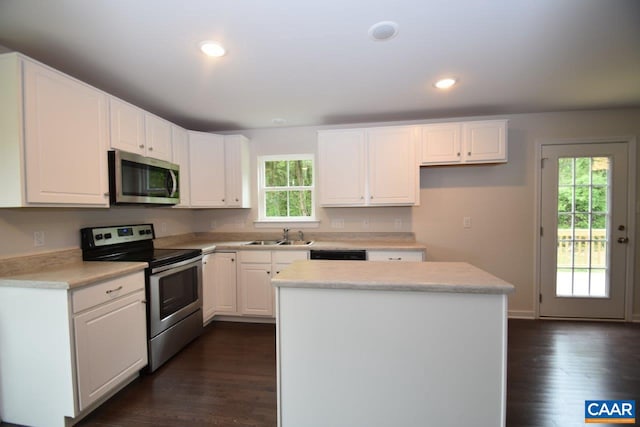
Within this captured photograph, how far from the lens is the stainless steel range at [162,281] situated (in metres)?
2.17

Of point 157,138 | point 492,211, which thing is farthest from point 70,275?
point 492,211

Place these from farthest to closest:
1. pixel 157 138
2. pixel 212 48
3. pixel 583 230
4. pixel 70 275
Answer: pixel 583 230 < pixel 157 138 < pixel 212 48 < pixel 70 275

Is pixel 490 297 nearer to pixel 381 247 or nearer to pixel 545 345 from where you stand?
pixel 381 247

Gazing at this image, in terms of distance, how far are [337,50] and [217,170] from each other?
214 cm

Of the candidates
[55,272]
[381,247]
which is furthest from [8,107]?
[381,247]

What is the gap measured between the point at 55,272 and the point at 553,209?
15.4ft

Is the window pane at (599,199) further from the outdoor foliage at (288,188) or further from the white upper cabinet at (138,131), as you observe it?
the white upper cabinet at (138,131)

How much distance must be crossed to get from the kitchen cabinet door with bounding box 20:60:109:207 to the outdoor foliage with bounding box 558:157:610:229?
4.59 meters

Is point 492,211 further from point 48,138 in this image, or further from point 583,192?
point 48,138

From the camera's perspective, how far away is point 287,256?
3.03m

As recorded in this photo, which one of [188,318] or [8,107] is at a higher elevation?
[8,107]

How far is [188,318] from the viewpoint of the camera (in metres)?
2.59

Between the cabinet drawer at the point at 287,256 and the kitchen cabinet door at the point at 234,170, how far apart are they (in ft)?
2.84

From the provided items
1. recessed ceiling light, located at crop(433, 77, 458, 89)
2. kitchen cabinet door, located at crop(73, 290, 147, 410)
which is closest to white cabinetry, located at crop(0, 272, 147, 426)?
kitchen cabinet door, located at crop(73, 290, 147, 410)
